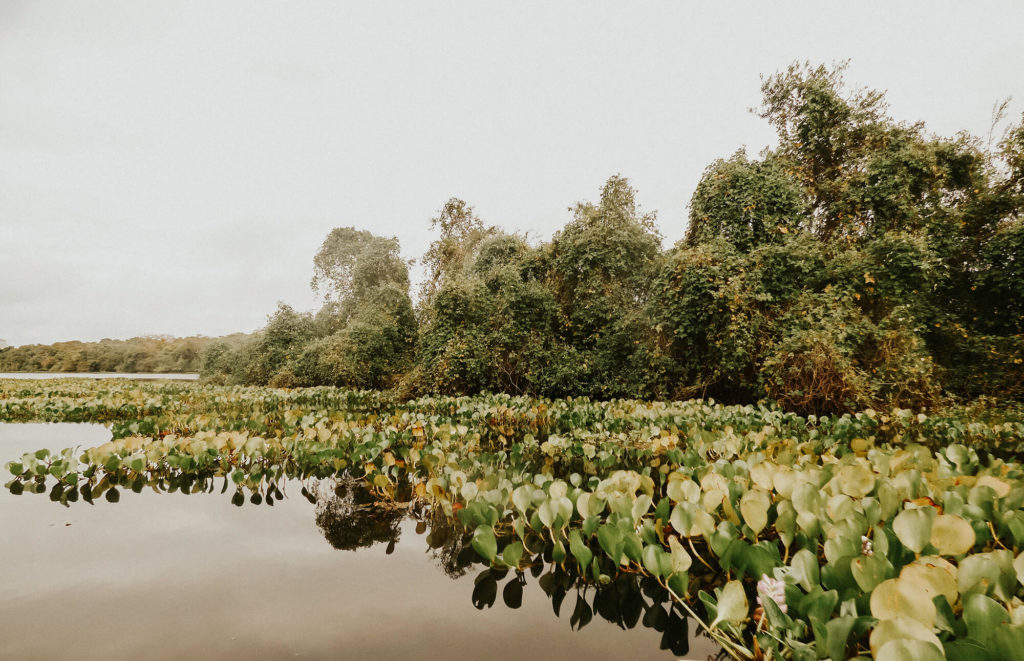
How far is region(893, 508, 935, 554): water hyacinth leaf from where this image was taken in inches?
73.4

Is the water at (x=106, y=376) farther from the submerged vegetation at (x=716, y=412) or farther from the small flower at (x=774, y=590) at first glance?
the small flower at (x=774, y=590)

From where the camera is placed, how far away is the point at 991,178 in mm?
11172

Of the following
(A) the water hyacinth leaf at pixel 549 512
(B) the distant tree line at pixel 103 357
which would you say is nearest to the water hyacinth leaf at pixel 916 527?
(A) the water hyacinth leaf at pixel 549 512

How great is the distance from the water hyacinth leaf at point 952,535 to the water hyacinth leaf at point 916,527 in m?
0.02

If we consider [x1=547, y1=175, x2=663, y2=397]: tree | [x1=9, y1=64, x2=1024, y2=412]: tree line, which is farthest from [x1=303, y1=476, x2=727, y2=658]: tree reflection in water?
[x1=547, y1=175, x2=663, y2=397]: tree

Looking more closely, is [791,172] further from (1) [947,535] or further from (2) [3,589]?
(2) [3,589]

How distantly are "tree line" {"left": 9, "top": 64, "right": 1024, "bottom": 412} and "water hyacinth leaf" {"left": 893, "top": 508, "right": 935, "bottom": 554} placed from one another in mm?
7322

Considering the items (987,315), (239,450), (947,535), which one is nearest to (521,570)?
(947,535)

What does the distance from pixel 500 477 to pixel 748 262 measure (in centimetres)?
812

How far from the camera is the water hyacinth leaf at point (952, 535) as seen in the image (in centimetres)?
179

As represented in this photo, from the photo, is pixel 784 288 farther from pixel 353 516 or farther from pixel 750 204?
pixel 353 516

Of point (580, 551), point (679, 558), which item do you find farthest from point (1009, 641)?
point (580, 551)

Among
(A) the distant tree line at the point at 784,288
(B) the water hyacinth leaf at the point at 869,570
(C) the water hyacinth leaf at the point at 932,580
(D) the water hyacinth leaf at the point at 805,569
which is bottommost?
(D) the water hyacinth leaf at the point at 805,569

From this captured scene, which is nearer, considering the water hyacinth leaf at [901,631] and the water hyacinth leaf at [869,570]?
the water hyacinth leaf at [901,631]
